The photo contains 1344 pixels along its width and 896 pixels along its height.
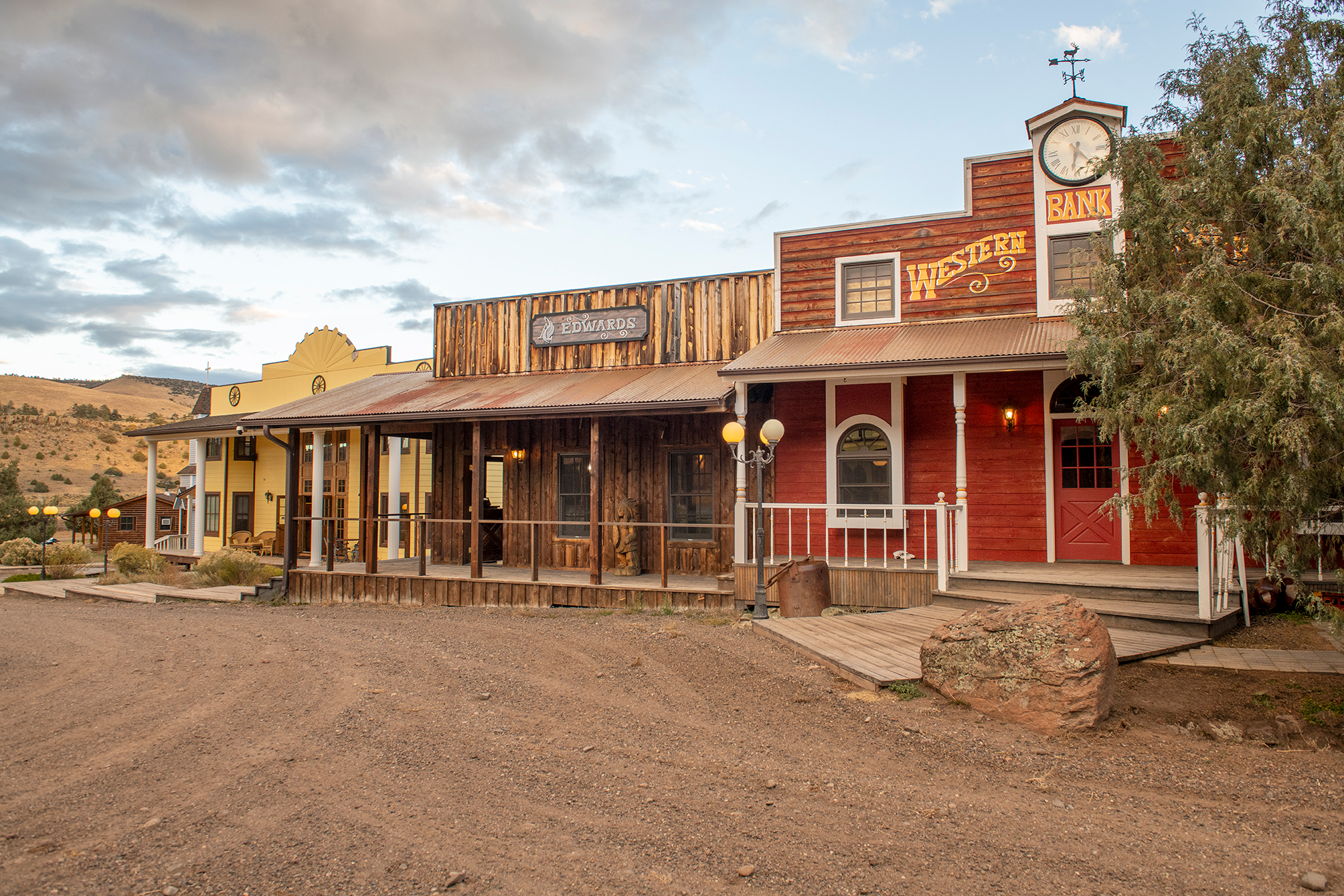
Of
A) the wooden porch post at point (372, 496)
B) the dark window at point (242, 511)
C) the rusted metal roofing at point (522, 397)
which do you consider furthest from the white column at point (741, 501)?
the dark window at point (242, 511)

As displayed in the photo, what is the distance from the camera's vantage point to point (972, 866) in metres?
3.28

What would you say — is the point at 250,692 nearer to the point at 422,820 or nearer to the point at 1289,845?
the point at 422,820

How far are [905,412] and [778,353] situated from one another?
1.94 metres

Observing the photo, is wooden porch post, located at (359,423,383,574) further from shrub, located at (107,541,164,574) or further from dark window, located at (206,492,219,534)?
dark window, located at (206,492,219,534)

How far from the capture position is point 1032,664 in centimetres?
515

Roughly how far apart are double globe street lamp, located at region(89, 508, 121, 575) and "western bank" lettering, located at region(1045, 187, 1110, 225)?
20319 mm

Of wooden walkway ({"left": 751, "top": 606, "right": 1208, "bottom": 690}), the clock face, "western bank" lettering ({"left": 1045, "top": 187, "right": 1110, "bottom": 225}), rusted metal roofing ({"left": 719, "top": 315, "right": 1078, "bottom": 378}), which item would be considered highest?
the clock face

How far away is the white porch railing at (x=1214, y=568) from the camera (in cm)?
671

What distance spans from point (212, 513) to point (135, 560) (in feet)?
17.1

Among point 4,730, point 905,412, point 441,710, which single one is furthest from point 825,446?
point 4,730

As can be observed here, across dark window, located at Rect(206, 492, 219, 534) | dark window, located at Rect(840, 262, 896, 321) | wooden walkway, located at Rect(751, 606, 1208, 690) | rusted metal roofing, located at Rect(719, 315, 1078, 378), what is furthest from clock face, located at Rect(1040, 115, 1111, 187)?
dark window, located at Rect(206, 492, 219, 534)

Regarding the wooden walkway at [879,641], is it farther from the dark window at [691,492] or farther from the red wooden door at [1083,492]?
the dark window at [691,492]

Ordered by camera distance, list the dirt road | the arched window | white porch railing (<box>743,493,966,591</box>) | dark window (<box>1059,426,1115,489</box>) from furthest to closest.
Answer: the arched window
dark window (<box>1059,426,1115,489</box>)
white porch railing (<box>743,493,966,591</box>)
the dirt road

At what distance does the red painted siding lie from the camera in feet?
36.0
